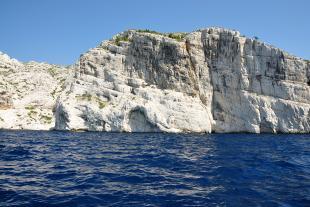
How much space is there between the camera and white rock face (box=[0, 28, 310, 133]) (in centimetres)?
7044

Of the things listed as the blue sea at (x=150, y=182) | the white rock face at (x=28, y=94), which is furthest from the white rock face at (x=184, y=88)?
the blue sea at (x=150, y=182)

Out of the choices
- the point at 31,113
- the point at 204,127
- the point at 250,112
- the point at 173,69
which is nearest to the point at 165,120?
the point at 204,127

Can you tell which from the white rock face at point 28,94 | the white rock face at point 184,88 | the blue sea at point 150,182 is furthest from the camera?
the white rock face at point 28,94

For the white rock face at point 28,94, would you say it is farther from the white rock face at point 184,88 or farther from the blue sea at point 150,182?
the blue sea at point 150,182

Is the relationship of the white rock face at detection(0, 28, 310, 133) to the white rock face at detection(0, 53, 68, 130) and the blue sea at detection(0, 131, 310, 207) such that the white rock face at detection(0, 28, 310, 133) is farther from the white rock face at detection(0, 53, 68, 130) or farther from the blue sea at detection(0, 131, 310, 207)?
the blue sea at detection(0, 131, 310, 207)

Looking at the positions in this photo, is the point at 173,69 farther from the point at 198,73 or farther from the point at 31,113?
the point at 31,113

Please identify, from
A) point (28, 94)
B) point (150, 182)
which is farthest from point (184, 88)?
point (150, 182)

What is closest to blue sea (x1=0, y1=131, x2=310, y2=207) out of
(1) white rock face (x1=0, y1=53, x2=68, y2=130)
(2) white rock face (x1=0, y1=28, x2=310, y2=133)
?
(2) white rock face (x1=0, y1=28, x2=310, y2=133)

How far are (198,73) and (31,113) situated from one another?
4036cm

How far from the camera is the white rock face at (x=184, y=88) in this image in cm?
7044

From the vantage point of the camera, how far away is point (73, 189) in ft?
46.2

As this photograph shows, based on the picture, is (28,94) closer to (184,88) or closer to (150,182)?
(184,88)

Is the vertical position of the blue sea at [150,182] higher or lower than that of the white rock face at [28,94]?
lower

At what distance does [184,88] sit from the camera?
250ft
